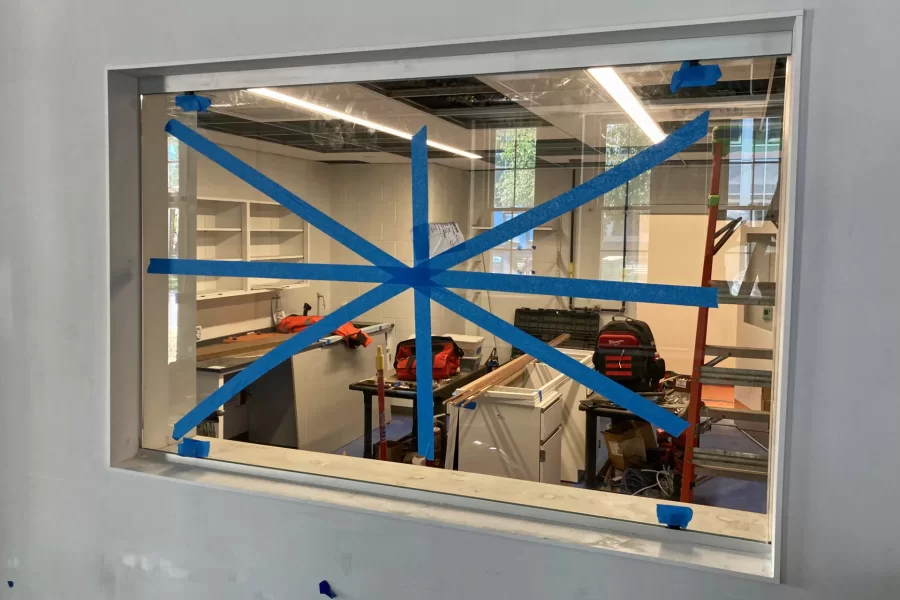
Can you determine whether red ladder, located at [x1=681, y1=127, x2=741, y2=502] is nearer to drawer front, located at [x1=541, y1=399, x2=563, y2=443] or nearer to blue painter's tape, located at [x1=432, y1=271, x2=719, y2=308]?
blue painter's tape, located at [x1=432, y1=271, x2=719, y2=308]

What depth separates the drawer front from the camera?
369cm

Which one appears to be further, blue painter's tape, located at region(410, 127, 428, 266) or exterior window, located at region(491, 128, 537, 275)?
exterior window, located at region(491, 128, 537, 275)

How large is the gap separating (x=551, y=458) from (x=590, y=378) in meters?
2.51

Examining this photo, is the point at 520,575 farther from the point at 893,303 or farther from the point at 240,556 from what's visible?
the point at 893,303

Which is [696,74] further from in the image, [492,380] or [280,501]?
[492,380]

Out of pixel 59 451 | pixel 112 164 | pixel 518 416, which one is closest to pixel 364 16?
pixel 112 164

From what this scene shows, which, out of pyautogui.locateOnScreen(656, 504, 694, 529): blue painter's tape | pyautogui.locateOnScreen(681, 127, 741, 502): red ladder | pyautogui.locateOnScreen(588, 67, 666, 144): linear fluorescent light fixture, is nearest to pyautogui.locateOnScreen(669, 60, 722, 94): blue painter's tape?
pyautogui.locateOnScreen(681, 127, 741, 502): red ladder

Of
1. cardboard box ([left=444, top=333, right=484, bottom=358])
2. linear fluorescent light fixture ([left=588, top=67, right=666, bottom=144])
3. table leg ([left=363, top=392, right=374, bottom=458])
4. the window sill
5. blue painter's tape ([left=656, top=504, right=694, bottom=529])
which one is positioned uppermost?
linear fluorescent light fixture ([left=588, top=67, right=666, bottom=144])

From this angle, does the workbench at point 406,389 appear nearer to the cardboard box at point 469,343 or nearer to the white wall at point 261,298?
the cardboard box at point 469,343

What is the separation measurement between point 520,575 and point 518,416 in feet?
7.40

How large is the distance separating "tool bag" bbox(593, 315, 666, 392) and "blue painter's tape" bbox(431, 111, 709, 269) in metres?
1.23

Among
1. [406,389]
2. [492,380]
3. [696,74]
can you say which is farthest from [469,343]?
[696,74]

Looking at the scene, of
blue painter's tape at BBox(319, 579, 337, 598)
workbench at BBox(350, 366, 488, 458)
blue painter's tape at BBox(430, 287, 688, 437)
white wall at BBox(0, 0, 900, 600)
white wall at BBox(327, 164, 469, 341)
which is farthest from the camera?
workbench at BBox(350, 366, 488, 458)

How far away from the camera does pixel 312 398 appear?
16.8 ft
